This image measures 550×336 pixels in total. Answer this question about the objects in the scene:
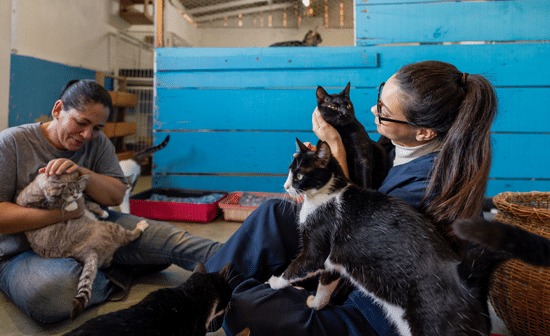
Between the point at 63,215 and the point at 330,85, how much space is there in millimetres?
2268

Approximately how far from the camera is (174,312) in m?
0.96

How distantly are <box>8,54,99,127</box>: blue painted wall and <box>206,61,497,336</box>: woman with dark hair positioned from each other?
2.81m

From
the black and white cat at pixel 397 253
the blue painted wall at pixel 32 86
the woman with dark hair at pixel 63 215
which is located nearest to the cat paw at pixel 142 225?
the woman with dark hair at pixel 63 215

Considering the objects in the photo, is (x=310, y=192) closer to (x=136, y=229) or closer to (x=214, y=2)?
(x=136, y=229)

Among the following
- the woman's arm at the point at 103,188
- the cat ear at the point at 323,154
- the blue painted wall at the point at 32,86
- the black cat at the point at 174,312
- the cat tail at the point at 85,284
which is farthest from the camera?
the blue painted wall at the point at 32,86

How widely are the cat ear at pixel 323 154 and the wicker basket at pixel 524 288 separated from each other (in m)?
0.72

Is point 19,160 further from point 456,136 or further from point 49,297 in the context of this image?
point 456,136

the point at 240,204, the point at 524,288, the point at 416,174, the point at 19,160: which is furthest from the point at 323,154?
the point at 240,204

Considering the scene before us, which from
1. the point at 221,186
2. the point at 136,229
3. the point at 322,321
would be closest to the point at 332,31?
the point at 221,186

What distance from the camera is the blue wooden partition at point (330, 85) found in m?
2.79

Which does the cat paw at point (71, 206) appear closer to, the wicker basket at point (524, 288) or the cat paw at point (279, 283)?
the cat paw at point (279, 283)

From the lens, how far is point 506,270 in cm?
127

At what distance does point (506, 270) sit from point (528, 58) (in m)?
2.31

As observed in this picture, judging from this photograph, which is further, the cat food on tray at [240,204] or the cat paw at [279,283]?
the cat food on tray at [240,204]
